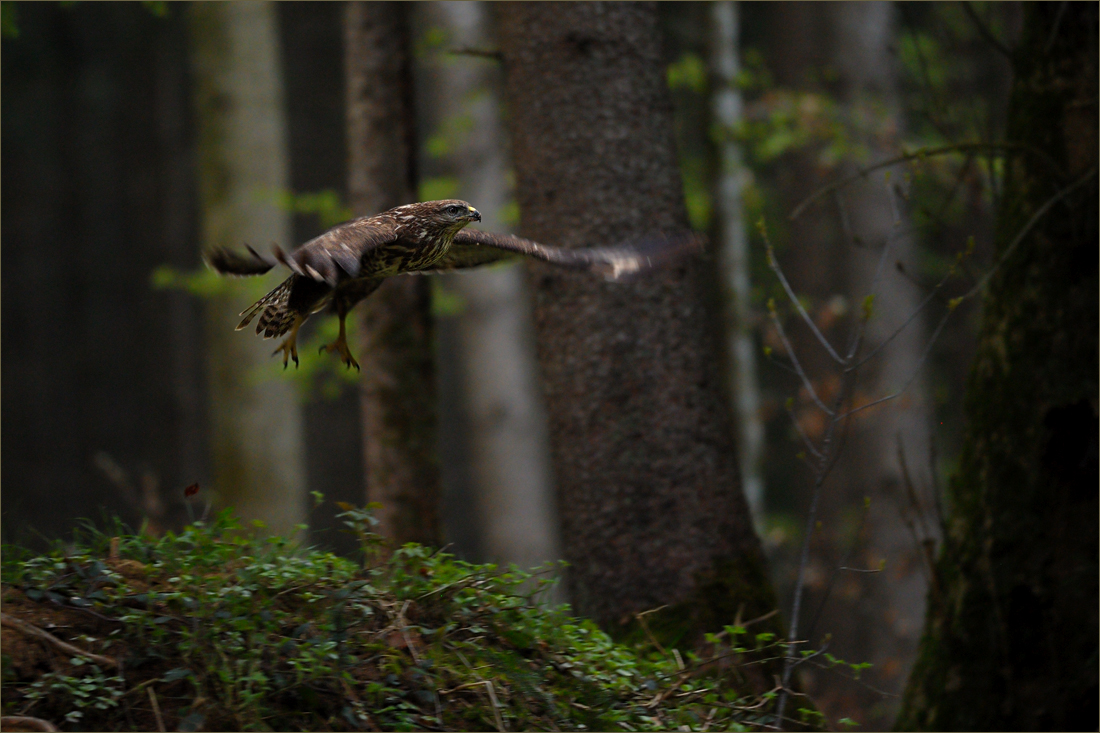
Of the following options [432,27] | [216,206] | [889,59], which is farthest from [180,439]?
[889,59]

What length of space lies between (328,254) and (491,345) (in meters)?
6.94

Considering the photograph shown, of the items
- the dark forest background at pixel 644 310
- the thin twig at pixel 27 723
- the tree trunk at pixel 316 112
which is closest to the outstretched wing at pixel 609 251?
the dark forest background at pixel 644 310

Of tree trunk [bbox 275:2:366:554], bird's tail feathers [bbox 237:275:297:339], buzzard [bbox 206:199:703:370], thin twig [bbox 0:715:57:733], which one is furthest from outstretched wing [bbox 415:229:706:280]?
tree trunk [bbox 275:2:366:554]

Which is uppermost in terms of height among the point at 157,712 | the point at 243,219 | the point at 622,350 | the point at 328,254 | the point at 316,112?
the point at 316,112

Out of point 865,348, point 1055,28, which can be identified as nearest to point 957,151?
point 1055,28

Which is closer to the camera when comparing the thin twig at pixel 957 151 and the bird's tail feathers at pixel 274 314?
the bird's tail feathers at pixel 274 314

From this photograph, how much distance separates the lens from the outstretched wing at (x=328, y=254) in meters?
2.87

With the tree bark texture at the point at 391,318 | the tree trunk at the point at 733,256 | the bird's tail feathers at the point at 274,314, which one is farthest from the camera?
the tree trunk at the point at 733,256

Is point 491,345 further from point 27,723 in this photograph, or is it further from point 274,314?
point 27,723

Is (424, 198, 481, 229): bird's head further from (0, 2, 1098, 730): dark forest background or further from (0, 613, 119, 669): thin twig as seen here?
(0, 613, 119, 669): thin twig

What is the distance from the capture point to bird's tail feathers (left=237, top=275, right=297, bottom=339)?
3744mm

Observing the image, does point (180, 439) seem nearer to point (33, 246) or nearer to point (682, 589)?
point (33, 246)

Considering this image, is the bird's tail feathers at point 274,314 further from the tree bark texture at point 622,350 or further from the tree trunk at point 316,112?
the tree trunk at point 316,112

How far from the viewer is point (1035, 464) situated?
4426 millimetres
